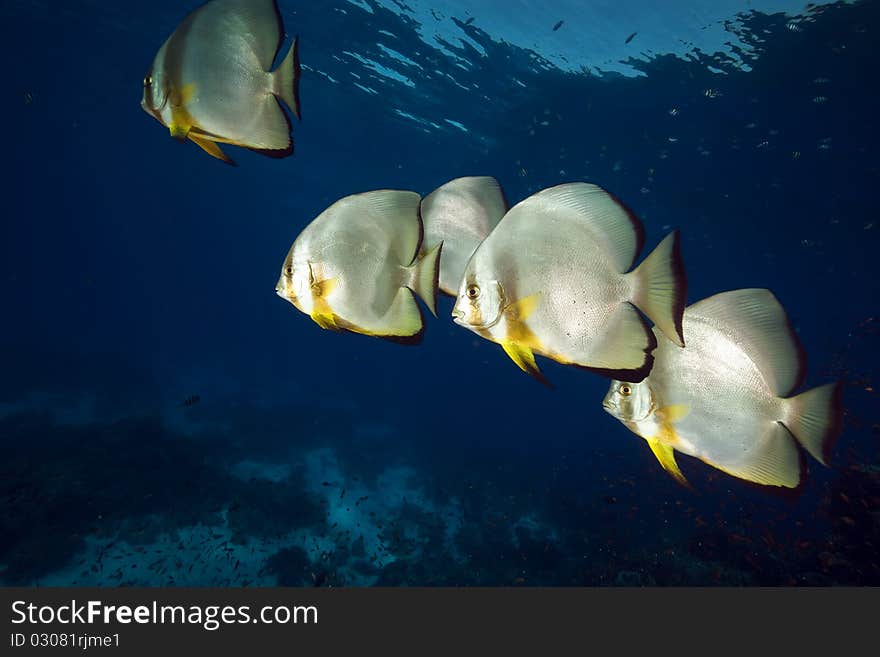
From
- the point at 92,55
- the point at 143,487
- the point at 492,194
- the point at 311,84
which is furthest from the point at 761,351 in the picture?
the point at 92,55

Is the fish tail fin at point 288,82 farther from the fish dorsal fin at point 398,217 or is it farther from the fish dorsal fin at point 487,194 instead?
the fish dorsal fin at point 487,194

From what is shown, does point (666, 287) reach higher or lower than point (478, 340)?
higher

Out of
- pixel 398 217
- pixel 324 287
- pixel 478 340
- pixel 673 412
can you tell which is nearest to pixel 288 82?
pixel 398 217

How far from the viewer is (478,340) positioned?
26.2 metres

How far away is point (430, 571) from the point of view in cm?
1306

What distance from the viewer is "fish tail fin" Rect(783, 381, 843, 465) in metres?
1.67

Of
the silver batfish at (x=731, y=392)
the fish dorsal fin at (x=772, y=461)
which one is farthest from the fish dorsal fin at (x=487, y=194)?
the fish dorsal fin at (x=772, y=461)

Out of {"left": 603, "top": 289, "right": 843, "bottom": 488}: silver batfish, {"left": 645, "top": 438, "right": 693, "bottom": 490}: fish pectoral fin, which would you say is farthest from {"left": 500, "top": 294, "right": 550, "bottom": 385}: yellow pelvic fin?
{"left": 645, "top": 438, "right": 693, "bottom": 490}: fish pectoral fin

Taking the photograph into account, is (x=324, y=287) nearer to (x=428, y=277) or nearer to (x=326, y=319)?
(x=326, y=319)

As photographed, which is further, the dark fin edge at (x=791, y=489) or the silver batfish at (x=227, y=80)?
the silver batfish at (x=227, y=80)

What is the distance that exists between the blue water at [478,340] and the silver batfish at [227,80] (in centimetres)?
238

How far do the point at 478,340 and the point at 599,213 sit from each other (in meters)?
24.6

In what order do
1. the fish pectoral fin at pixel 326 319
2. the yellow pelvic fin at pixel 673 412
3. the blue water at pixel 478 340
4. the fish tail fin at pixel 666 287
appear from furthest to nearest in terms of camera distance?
the blue water at pixel 478 340 < the fish pectoral fin at pixel 326 319 < the yellow pelvic fin at pixel 673 412 < the fish tail fin at pixel 666 287

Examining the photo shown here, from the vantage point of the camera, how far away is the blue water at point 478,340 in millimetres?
12133
